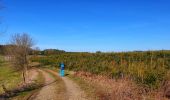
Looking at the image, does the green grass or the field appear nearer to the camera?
the green grass

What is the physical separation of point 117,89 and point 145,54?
25283mm

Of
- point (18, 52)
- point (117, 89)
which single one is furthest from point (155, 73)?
point (18, 52)

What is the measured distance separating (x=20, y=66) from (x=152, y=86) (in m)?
44.7

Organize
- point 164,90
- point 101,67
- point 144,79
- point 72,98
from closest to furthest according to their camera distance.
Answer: point 164,90
point 72,98
point 144,79
point 101,67

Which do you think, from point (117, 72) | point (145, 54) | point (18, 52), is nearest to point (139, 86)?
point (117, 72)

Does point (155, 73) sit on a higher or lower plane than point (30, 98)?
higher

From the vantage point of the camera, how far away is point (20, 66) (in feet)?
196

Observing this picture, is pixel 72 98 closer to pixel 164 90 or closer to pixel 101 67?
pixel 164 90

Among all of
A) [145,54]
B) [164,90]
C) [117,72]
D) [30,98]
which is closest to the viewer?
[164,90]

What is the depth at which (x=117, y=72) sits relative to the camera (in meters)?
30.4

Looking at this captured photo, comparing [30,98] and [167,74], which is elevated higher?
[167,74]

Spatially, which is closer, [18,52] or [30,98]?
[30,98]

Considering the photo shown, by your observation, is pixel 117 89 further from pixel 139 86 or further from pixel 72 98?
pixel 72 98

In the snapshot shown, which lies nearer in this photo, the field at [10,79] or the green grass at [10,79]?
the green grass at [10,79]
